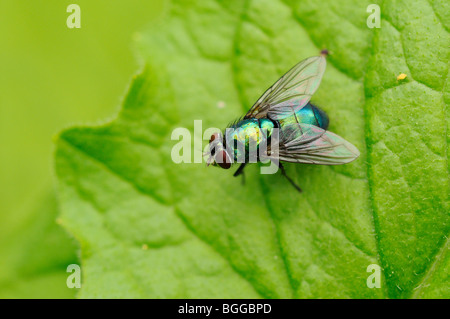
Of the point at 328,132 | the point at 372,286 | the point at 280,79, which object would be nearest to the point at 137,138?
the point at 280,79

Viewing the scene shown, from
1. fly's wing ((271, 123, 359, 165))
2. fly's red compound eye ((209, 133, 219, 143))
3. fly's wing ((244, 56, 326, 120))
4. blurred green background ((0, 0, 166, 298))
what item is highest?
blurred green background ((0, 0, 166, 298))

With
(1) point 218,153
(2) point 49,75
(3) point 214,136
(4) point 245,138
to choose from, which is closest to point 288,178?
→ (4) point 245,138

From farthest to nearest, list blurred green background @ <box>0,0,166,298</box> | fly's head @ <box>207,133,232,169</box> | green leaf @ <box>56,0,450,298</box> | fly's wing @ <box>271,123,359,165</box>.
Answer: blurred green background @ <box>0,0,166,298</box> → fly's head @ <box>207,133,232,169</box> → fly's wing @ <box>271,123,359,165</box> → green leaf @ <box>56,0,450,298</box>

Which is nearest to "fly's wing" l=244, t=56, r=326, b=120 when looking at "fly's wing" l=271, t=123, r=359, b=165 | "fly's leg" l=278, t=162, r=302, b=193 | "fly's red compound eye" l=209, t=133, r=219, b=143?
"fly's wing" l=271, t=123, r=359, b=165

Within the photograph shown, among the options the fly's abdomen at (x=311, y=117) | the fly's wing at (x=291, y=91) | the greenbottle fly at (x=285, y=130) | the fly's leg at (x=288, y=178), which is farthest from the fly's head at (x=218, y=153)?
the fly's abdomen at (x=311, y=117)

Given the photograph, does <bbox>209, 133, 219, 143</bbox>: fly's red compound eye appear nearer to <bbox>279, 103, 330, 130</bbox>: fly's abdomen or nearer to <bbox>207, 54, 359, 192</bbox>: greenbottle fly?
<bbox>207, 54, 359, 192</bbox>: greenbottle fly

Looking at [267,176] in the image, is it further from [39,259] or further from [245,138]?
[39,259]
